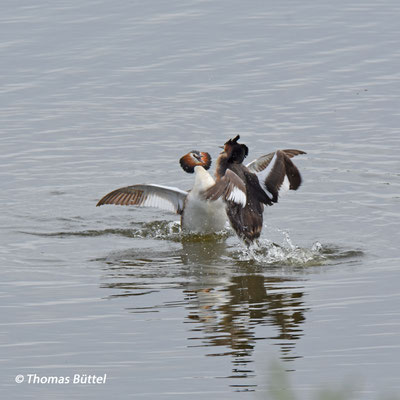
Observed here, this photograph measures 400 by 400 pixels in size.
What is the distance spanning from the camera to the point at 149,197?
40.3 ft

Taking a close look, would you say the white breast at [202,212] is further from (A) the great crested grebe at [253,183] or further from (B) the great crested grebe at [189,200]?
(A) the great crested grebe at [253,183]

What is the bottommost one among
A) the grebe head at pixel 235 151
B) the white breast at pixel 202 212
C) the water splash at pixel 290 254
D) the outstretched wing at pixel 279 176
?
the water splash at pixel 290 254

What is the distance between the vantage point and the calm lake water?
24.0 feet

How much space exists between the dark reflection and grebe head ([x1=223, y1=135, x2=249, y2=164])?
3.43 ft

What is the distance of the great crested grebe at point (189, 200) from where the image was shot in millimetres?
11906

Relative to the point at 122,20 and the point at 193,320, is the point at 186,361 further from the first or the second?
the point at 122,20

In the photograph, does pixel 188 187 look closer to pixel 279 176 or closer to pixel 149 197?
pixel 149 197

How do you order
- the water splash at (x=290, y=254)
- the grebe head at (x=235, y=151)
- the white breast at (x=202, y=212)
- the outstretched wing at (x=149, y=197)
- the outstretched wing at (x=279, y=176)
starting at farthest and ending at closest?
the outstretched wing at (x=149, y=197) < the white breast at (x=202, y=212) < the grebe head at (x=235, y=151) < the outstretched wing at (x=279, y=176) < the water splash at (x=290, y=254)

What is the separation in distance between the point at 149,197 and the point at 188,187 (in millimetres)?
1333

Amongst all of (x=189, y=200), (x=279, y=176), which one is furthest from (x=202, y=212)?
(x=279, y=176)

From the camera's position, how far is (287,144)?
1477 centimetres

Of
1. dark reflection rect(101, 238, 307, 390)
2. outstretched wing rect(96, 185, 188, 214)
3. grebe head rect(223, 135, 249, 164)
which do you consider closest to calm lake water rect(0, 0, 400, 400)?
dark reflection rect(101, 238, 307, 390)

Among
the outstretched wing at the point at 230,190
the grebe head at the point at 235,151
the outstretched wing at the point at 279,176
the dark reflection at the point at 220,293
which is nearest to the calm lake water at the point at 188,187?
the dark reflection at the point at 220,293

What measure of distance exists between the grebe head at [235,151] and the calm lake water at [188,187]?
100 centimetres
